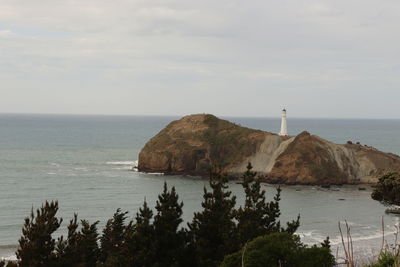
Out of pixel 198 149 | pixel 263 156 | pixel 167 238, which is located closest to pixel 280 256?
pixel 167 238

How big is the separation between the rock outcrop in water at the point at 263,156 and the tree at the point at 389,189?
45385 mm

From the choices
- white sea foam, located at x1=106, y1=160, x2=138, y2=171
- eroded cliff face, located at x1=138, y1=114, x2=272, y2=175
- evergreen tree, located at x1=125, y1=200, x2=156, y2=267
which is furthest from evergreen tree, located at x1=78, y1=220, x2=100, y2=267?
white sea foam, located at x1=106, y1=160, x2=138, y2=171

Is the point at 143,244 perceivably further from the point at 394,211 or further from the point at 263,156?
the point at 263,156

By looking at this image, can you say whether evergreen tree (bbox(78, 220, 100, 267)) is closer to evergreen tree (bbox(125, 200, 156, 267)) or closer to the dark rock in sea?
evergreen tree (bbox(125, 200, 156, 267))

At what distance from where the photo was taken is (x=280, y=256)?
2191cm

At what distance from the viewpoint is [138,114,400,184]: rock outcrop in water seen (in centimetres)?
9600

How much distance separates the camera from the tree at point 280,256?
21.5 metres

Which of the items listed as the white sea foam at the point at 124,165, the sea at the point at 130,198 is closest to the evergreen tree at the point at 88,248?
the sea at the point at 130,198

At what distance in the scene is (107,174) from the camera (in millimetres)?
98188

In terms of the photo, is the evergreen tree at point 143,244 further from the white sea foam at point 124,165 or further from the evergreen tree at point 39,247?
the white sea foam at point 124,165

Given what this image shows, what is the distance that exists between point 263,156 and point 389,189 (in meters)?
55.7

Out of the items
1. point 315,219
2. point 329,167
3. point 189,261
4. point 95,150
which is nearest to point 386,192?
point 315,219

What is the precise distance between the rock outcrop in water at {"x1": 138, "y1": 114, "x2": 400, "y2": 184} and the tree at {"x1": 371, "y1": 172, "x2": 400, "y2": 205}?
45.4 m

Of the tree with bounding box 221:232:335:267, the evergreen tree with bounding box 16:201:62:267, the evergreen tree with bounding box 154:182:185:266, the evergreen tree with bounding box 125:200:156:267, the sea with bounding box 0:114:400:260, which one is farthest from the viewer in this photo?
the sea with bounding box 0:114:400:260
